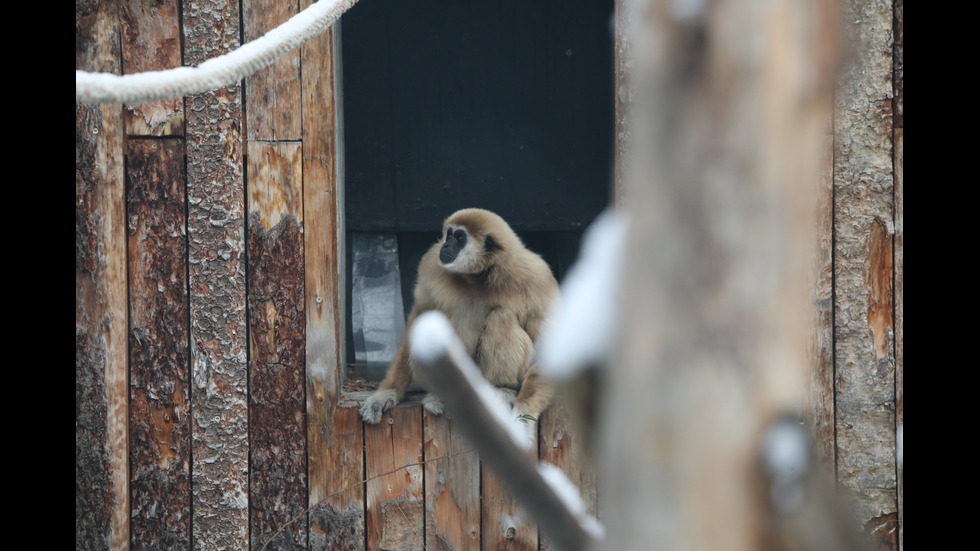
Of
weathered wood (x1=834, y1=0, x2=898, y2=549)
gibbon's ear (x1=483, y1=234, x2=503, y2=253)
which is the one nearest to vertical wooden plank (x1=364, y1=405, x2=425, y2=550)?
gibbon's ear (x1=483, y1=234, x2=503, y2=253)

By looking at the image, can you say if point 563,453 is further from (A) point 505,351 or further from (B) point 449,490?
(A) point 505,351

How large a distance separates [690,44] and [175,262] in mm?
2543

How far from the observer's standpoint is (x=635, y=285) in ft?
2.04

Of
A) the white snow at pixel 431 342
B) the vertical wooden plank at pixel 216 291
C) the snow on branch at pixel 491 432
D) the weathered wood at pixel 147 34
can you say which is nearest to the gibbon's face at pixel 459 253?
the vertical wooden plank at pixel 216 291

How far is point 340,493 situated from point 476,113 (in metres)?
1.98

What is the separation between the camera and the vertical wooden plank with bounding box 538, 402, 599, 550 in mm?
2793

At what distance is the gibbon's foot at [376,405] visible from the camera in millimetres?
2805

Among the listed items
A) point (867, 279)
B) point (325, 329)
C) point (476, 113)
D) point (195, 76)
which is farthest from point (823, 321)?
point (195, 76)

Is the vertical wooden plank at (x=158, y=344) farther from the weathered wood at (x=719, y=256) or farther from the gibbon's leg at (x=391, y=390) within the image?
the weathered wood at (x=719, y=256)

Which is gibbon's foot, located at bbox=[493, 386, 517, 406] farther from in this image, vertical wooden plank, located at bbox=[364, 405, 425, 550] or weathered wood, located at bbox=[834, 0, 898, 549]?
weathered wood, located at bbox=[834, 0, 898, 549]

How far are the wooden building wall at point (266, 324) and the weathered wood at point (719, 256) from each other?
2.20 m

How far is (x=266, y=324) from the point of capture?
2783 mm

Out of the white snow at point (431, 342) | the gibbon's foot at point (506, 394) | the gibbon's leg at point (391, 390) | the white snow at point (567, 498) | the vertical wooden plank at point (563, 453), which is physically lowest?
the vertical wooden plank at point (563, 453)

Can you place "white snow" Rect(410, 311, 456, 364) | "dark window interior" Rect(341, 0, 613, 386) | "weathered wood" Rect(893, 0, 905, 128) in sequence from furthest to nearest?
"dark window interior" Rect(341, 0, 613, 386), "weathered wood" Rect(893, 0, 905, 128), "white snow" Rect(410, 311, 456, 364)
